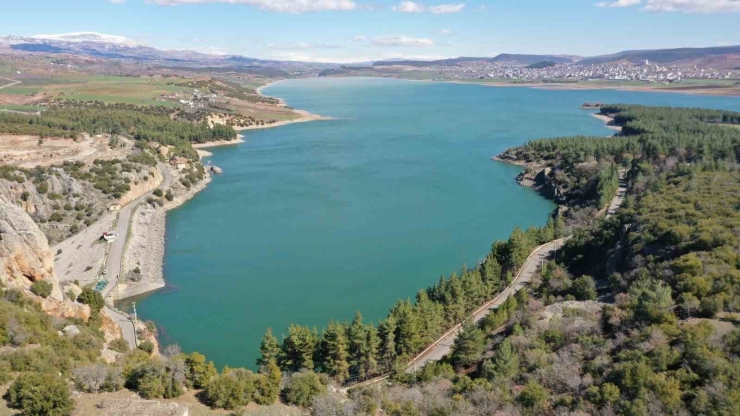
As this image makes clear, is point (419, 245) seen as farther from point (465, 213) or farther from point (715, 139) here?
point (715, 139)

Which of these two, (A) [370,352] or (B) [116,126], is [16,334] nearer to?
(A) [370,352]

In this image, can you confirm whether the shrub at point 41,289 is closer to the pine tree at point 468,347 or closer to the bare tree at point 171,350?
the bare tree at point 171,350

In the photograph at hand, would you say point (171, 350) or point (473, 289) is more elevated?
point (473, 289)

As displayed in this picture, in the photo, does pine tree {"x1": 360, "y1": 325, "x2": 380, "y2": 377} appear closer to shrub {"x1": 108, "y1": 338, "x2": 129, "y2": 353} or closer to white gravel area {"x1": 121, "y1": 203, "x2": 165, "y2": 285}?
shrub {"x1": 108, "y1": 338, "x2": 129, "y2": 353}

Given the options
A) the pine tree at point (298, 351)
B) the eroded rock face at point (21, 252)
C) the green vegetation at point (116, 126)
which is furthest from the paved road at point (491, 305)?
the green vegetation at point (116, 126)

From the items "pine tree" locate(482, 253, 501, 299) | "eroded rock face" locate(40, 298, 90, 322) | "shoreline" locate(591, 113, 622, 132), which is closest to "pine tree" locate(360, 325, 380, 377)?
"pine tree" locate(482, 253, 501, 299)

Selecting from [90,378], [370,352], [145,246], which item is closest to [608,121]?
[145,246]
